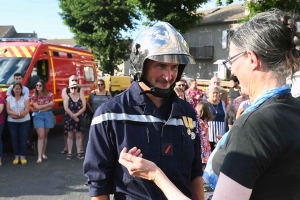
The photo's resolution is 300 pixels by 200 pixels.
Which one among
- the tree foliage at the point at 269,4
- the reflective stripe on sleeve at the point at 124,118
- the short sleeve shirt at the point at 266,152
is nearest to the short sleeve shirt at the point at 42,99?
the reflective stripe on sleeve at the point at 124,118

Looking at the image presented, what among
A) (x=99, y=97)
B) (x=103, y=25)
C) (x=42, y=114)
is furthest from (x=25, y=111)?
(x=103, y=25)

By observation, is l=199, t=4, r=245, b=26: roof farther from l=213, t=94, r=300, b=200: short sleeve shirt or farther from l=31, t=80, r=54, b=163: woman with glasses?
l=213, t=94, r=300, b=200: short sleeve shirt

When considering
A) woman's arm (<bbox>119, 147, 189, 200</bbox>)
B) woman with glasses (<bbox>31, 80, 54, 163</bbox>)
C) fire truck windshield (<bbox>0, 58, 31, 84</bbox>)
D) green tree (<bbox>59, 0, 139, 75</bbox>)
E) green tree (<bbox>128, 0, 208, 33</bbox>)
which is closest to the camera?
woman's arm (<bbox>119, 147, 189, 200</bbox>)

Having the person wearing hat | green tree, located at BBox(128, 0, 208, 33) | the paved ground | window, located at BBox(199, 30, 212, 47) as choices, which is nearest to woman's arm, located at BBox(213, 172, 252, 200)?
the person wearing hat

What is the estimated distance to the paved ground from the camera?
5.80 metres

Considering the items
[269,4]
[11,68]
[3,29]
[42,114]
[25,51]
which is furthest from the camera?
[3,29]

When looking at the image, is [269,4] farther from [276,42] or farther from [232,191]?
[232,191]

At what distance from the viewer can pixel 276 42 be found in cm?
150

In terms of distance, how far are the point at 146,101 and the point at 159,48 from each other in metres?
0.32

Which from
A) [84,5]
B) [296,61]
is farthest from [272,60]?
[84,5]

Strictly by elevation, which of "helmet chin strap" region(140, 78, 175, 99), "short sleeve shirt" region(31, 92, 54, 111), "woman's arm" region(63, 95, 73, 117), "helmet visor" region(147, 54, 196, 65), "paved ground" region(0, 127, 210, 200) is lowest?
"paved ground" region(0, 127, 210, 200)

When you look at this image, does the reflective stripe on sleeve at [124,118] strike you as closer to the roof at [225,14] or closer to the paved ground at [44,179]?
the paved ground at [44,179]

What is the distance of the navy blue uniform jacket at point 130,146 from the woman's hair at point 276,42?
785mm

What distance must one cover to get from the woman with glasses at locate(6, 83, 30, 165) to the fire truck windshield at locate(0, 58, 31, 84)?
1.43 meters
